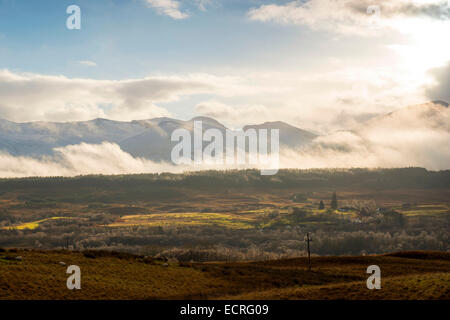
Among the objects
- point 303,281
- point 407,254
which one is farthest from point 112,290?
point 407,254

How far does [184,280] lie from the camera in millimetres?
69750

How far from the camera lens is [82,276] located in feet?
206

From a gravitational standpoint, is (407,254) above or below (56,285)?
below

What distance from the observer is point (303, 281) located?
242 feet

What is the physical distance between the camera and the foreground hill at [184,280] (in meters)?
52.9

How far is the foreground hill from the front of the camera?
52.9 m
